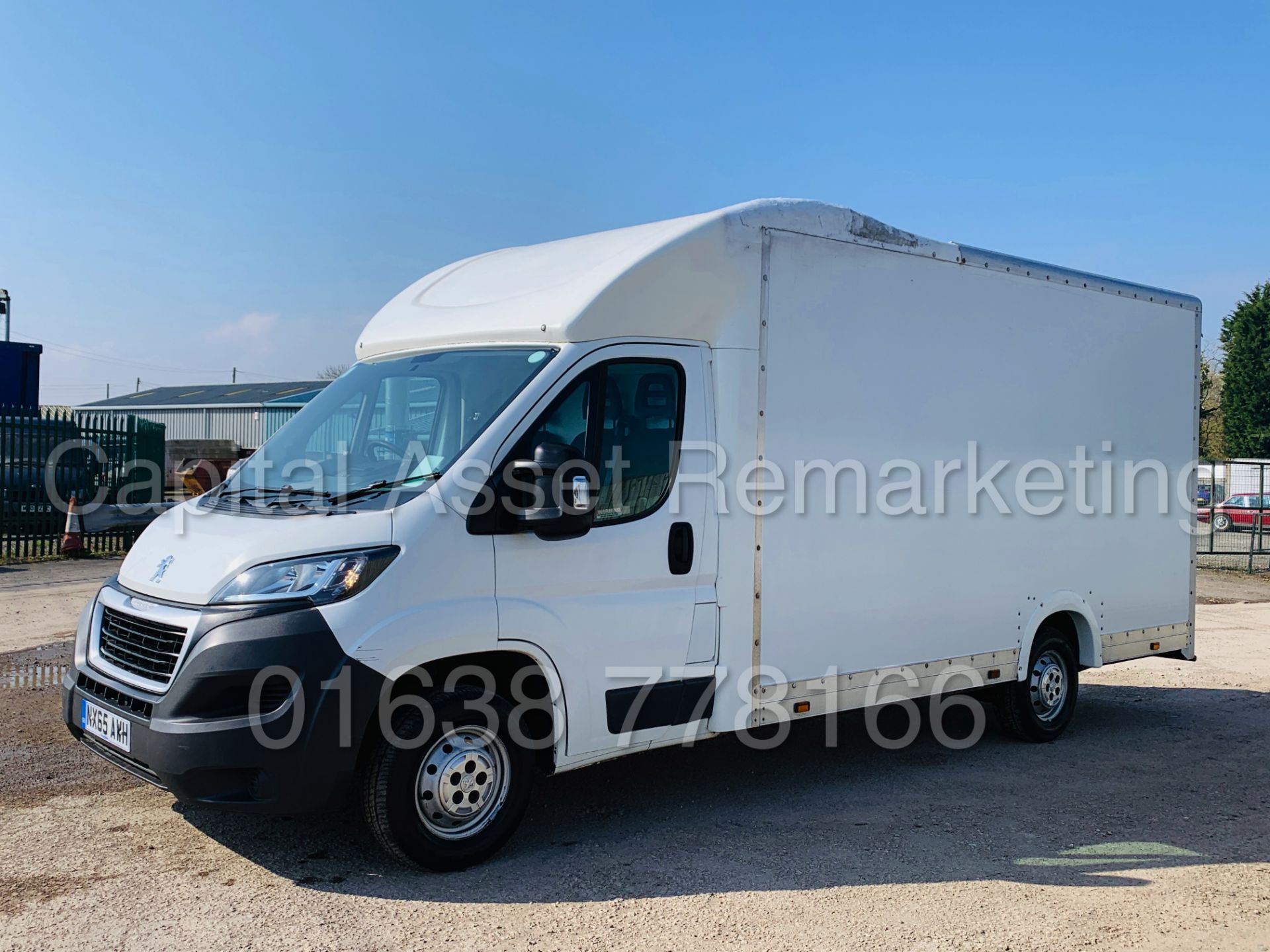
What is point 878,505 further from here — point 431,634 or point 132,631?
point 132,631

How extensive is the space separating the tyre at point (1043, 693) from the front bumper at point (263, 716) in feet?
15.5

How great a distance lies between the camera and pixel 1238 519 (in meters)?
24.9

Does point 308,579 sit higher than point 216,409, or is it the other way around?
point 216,409

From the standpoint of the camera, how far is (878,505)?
658cm

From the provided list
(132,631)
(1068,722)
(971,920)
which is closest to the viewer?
(971,920)

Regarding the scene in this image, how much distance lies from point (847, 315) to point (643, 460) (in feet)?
5.40

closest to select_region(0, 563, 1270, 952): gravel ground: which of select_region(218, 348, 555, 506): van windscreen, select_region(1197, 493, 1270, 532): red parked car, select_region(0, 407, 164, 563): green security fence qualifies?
select_region(218, 348, 555, 506): van windscreen

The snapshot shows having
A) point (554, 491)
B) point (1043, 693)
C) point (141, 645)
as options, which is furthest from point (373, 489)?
point (1043, 693)

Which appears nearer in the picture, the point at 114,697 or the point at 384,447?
the point at 114,697

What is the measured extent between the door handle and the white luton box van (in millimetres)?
18

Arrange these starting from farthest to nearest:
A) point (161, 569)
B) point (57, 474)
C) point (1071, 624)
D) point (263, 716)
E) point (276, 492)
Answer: point (57, 474) < point (1071, 624) < point (276, 492) < point (161, 569) < point (263, 716)

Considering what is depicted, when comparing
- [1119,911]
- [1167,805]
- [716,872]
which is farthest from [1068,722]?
[716,872]

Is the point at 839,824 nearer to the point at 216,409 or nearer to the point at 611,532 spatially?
the point at 611,532

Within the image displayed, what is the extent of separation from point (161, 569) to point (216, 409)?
152 feet
